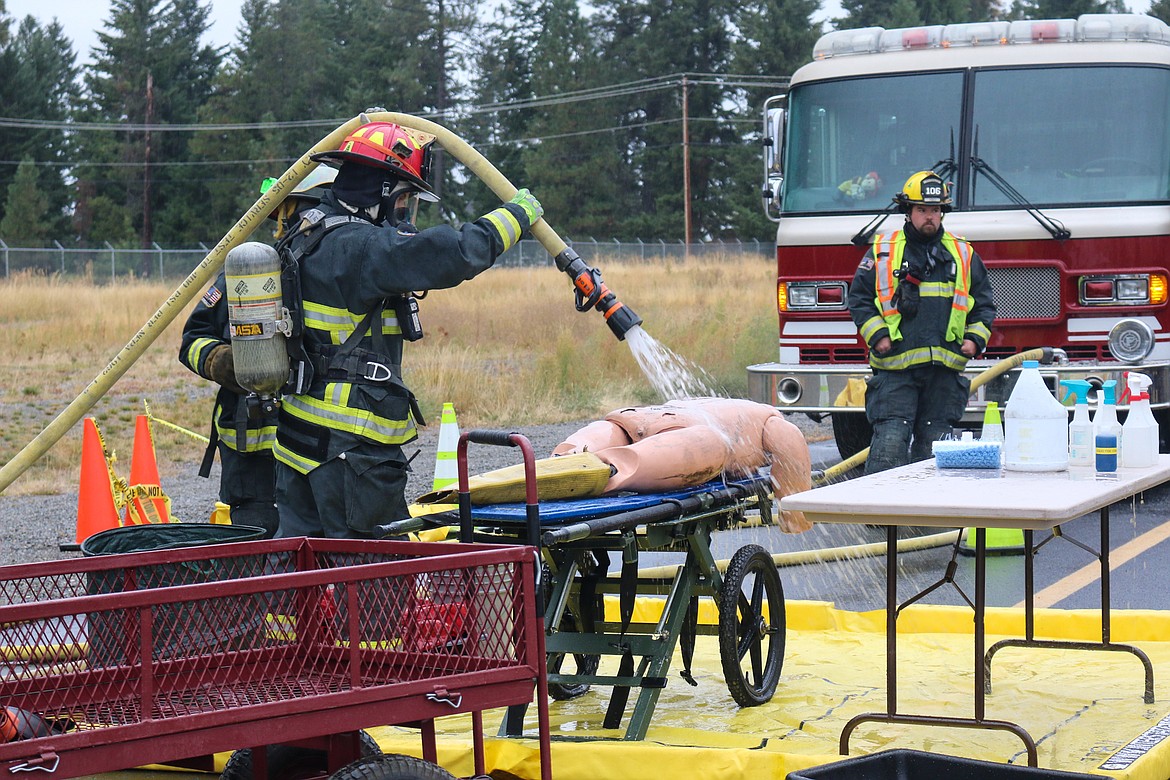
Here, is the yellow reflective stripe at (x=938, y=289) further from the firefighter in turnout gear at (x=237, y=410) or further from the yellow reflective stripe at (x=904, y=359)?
the firefighter in turnout gear at (x=237, y=410)

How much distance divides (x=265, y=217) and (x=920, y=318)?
13.6ft

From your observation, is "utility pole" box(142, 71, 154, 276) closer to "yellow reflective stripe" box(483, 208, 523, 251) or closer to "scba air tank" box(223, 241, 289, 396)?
"scba air tank" box(223, 241, 289, 396)

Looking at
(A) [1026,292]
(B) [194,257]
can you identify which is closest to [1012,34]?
(A) [1026,292]

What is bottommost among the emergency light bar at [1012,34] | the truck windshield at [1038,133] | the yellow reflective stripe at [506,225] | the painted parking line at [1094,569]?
the painted parking line at [1094,569]

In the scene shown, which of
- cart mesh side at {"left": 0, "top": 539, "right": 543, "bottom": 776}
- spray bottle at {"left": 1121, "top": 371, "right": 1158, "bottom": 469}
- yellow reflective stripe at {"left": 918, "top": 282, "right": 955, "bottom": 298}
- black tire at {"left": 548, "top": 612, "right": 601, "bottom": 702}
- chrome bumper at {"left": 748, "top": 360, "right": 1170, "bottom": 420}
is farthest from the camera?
chrome bumper at {"left": 748, "top": 360, "right": 1170, "bottom": 420}

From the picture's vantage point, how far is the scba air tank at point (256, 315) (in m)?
5.20

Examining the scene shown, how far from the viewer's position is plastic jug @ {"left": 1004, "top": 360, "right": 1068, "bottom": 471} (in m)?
5.18

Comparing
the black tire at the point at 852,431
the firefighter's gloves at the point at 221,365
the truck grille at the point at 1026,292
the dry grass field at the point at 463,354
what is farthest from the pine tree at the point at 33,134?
the firefighter's gloves at the point at 221,365

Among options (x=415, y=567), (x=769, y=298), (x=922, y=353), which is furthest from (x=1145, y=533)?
(x=769, y=298)

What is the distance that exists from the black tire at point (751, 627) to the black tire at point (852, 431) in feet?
18.5

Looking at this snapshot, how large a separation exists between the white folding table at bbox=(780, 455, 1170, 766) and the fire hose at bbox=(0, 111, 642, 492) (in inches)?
54.5

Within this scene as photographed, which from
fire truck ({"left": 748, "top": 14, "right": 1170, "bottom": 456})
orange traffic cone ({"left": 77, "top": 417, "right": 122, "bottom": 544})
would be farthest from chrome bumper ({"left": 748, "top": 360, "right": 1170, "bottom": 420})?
orange traffic cone ({"left": 77, "top": 417, "right": 122, "bottom": 544})

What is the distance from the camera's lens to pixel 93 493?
320 inches

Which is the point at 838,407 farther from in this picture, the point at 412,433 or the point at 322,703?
the point at 322,703
